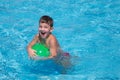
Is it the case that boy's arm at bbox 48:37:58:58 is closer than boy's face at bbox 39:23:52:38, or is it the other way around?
boy's face at bbox 39:23:52:38

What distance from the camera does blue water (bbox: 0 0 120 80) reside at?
6.18 meters

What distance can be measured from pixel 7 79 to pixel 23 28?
2.30m

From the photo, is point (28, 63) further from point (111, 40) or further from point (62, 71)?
point (111, 40)

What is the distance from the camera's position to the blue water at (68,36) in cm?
618

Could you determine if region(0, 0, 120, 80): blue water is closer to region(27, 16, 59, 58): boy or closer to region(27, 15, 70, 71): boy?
region(27, 15, 70, 71): boy

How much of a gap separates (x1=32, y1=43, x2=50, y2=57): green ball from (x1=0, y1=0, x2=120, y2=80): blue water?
0.21 meters

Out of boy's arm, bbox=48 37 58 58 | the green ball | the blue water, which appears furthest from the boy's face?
the blue water

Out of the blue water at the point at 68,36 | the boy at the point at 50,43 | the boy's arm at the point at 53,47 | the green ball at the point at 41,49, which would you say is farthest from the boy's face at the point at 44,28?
the blue water at the point at 68,36

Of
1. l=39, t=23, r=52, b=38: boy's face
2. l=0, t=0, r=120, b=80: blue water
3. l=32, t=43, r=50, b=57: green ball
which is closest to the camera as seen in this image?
l=39, t=23, r=52, b=38: boy's face

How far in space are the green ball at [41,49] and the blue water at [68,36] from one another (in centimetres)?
21

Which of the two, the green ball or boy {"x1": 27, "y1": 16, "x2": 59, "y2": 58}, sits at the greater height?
boy {"x1": 27, "y1": 16, "x2": 59, "y2": 58}

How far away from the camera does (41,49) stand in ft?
20.0

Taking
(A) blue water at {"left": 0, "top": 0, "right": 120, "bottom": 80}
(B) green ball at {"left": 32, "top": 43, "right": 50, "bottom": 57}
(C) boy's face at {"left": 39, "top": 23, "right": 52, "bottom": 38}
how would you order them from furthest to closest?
(A) blue water at {"left": 0, "top": 0, "right": 120, "bottom": 80}, (B) green ball at {"left": 32, "top": 43, "right": 50, "bottom": 57}, (C) boy's face at {"left": 39, "top": 23, "right": 52, "bottom": 38}

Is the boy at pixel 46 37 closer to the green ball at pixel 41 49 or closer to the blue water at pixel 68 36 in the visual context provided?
the green ball at pixel 41 49
